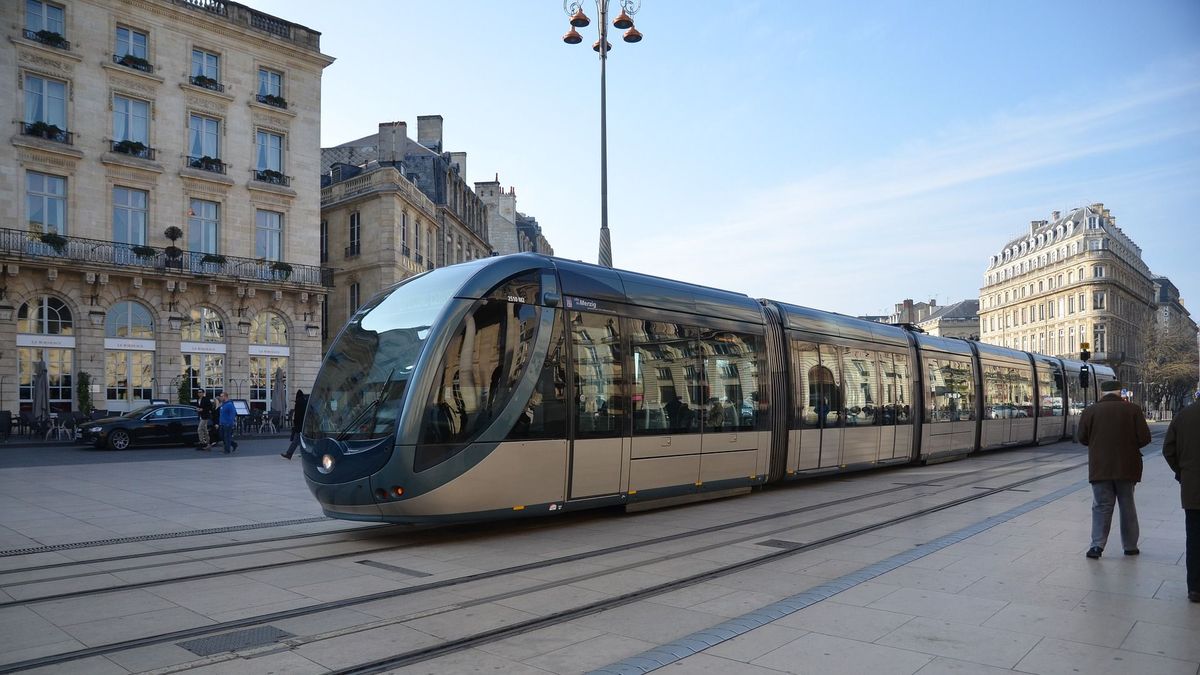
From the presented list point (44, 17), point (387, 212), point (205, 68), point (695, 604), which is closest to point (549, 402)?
point (695, 604)

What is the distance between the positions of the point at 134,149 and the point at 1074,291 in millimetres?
91045

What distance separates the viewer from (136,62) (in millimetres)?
31812

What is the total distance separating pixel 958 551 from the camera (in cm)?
835

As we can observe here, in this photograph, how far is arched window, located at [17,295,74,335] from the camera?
2872cm

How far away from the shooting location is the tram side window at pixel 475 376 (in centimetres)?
822

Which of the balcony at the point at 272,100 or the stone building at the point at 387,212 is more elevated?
the balcony at the point at 272,100

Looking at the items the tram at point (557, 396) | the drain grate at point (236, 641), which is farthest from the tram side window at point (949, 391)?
the drain grate at point (236, 641)

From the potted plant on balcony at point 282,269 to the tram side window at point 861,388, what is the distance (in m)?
27.0

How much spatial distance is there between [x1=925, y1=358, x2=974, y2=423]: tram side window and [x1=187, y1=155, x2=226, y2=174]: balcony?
28.8m

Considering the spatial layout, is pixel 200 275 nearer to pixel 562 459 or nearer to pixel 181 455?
pixel 181 455

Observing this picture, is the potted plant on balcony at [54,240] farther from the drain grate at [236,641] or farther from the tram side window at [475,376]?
the drain grate at [236,641]

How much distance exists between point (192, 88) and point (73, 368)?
39.0 ft

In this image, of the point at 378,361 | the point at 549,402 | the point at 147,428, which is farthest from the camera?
the point at 147,428

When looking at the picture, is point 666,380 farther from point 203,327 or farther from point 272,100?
point 272,100
